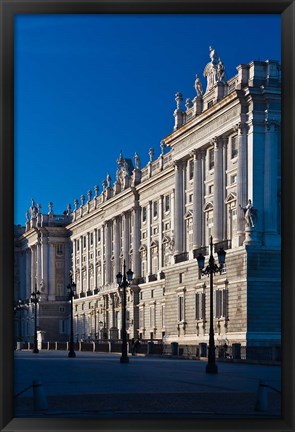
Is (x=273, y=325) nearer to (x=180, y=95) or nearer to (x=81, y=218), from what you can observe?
(x=180, y=95)

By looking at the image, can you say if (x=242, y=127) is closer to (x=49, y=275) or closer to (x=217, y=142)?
(x=217, y=142)

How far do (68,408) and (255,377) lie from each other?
12.3m

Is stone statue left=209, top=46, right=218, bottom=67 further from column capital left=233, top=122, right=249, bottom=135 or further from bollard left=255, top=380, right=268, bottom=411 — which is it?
bollard left=255, top=380, right=268, bottom=411

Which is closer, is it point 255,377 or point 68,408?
point 68,408

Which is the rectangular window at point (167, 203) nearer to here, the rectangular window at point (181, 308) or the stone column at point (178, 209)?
the stone column at point (178, 209)

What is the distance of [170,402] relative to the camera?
18781mm

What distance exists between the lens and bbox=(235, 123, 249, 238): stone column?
171 ft

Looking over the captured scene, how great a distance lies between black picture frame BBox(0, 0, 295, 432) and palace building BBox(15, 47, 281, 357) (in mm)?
32697

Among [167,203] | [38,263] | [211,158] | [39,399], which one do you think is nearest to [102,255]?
[167,203]

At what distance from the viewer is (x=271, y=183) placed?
51375mm

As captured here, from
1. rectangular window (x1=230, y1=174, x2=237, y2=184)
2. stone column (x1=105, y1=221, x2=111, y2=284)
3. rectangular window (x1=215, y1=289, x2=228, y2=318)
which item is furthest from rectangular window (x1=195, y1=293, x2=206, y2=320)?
stone column (x1=105, y1=221, x2=111, y2=284)
